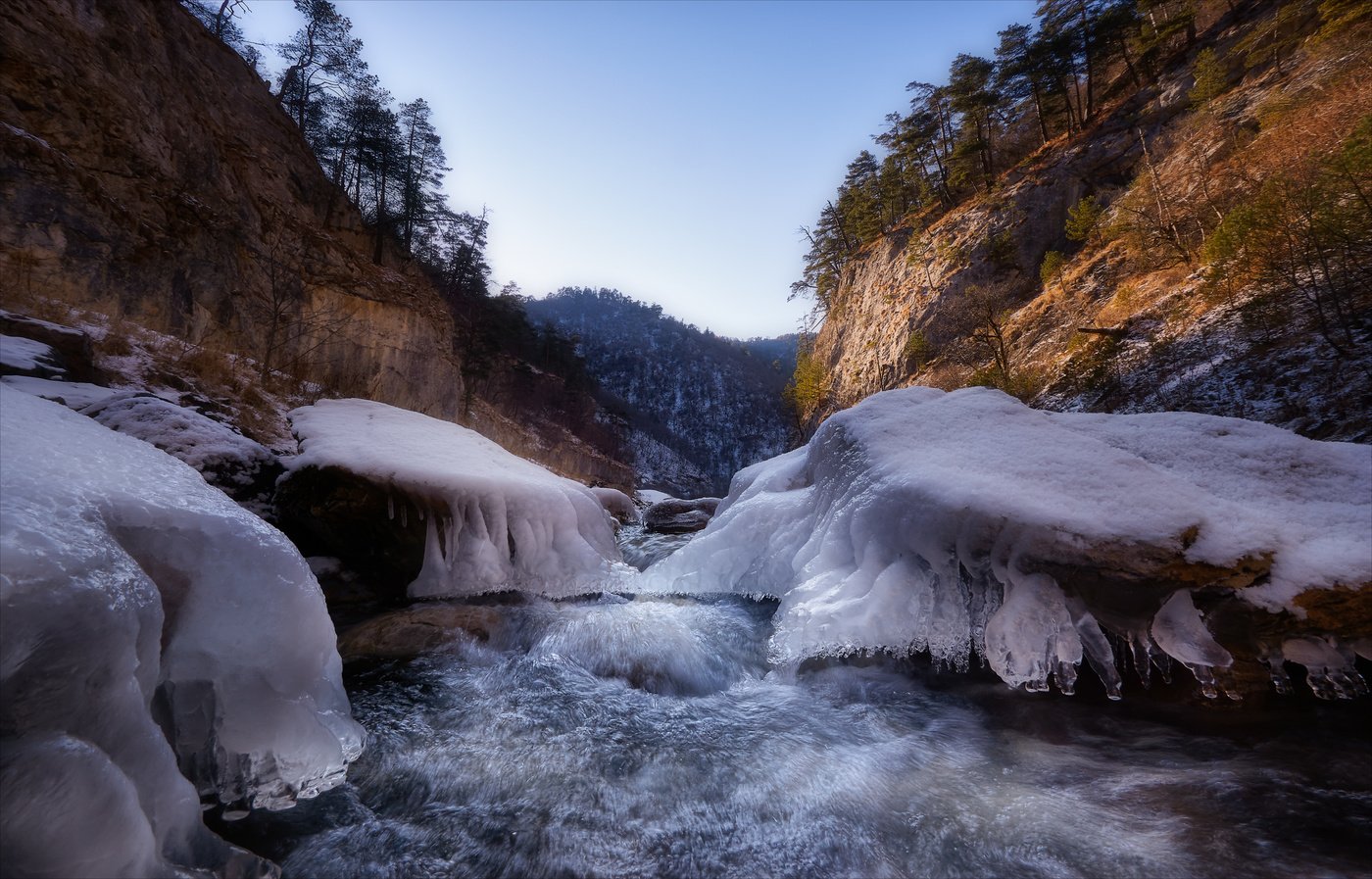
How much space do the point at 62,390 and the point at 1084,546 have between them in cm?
712

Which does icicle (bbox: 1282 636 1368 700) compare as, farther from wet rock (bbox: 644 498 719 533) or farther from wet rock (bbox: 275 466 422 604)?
wet rock (bbox: 644 498 719 533)

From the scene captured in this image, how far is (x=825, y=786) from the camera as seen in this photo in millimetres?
2225

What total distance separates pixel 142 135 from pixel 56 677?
40.0 feet

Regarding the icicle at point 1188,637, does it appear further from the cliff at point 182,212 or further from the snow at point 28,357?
the cliff at point 182,212

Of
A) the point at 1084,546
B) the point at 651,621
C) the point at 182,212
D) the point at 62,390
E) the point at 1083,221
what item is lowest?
the point at 651,621

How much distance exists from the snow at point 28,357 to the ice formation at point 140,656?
3107 millimetres

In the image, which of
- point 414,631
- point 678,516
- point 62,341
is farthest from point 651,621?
point 678,516

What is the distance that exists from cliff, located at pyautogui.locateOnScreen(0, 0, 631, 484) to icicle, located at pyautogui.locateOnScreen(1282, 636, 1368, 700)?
10616mm

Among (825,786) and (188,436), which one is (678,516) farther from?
(825,786)

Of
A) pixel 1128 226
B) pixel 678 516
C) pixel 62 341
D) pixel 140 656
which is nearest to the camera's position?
pixel 140 656

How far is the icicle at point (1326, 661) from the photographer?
212 centimetres

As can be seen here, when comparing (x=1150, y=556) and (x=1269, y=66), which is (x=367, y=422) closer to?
(x=1150, y=556)

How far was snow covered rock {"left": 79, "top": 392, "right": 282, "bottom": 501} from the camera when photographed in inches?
156

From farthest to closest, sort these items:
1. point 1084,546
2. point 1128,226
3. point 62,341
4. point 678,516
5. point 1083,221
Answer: point 1083,221 < point 1128,226 < point 678,516 < point 62,341 < point 1084,546
